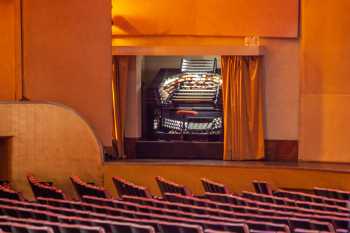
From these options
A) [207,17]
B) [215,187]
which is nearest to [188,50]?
[207,17]

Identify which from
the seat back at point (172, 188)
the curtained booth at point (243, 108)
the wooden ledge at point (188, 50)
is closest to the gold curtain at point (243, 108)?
the curtained booth at point (243, 108)

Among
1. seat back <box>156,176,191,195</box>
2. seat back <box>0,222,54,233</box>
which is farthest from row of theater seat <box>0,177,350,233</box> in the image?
seat back <box>156,176,191,195</box>

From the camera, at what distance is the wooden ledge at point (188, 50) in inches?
579

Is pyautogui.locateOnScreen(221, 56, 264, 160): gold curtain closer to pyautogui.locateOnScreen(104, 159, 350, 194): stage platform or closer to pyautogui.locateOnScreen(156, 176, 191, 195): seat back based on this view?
pyautogui.locateOnScreen(104, 159, 350, 194): stage platform

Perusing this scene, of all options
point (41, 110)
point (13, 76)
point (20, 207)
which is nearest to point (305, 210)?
point (20, 207)

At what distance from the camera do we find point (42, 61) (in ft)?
46.9

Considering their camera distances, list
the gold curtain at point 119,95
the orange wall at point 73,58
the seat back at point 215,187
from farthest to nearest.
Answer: the gold curtain at point 119,95 < the orange wall at point 73,58 < the seat back at point 215,187

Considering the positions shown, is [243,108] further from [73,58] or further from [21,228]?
[21,228]

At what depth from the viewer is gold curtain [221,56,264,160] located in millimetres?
14938

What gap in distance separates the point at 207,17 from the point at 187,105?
5.83ft

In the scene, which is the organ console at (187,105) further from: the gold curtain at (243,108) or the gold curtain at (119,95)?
the gold curtain at (119,95)

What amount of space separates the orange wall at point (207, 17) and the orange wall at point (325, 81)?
0.39 meters

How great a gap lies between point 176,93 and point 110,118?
2.21 metres

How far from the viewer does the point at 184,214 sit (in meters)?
8.38
